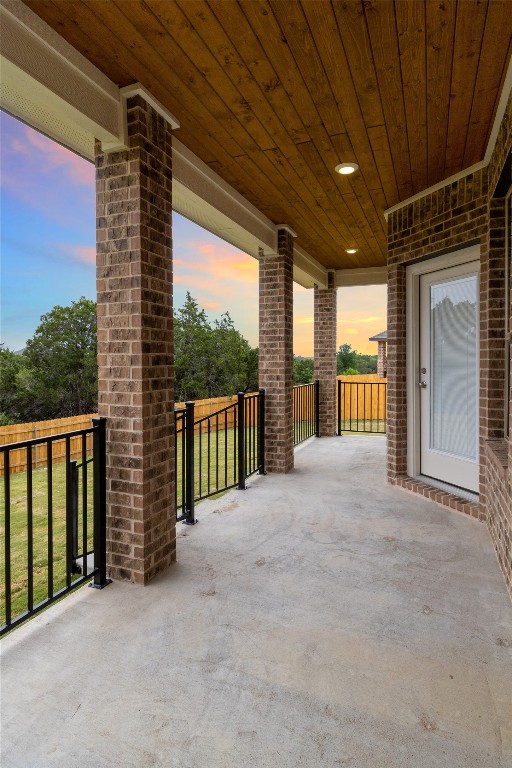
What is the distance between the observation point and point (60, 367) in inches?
603

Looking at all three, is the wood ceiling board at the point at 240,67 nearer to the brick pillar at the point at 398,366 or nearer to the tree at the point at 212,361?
the brick pillar at the point at 398,366

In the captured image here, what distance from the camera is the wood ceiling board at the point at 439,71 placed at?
1922 millimetres

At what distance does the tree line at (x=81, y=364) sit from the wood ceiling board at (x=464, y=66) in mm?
11397

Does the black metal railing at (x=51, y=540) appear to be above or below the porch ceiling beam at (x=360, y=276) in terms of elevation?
below

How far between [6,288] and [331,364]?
17.5 m

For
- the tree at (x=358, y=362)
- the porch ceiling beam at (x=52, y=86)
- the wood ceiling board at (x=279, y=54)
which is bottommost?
the tree at (x=358, y=362)

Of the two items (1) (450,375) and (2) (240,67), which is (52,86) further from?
(1) (450,375)

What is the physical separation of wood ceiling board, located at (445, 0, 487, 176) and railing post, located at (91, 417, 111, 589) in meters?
2.53

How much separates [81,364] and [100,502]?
14133 mm

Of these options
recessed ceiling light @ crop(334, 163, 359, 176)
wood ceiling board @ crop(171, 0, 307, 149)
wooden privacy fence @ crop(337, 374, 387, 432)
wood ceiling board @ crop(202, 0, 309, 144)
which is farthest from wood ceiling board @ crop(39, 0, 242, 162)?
wooden privacy fence @ crop(337, 374, 387, 432)

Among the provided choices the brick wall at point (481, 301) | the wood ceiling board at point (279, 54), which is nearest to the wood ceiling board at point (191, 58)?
the wood ceiling board at point (279, 54)

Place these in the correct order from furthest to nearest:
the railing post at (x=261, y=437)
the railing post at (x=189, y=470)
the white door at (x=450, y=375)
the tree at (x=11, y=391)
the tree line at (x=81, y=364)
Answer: the tree line at (x=81, y=364), the tree at (x=11, y=391), the railing post at (x=261, y=437), the white door at (x=450, y=375), the railing post at (x=189, y=470)

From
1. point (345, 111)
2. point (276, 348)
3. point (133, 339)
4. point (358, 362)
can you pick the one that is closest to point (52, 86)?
point (133, 339)

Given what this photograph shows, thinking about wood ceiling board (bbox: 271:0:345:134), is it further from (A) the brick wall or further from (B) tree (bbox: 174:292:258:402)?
(B) tree (bbox: 174:292:258:402)
